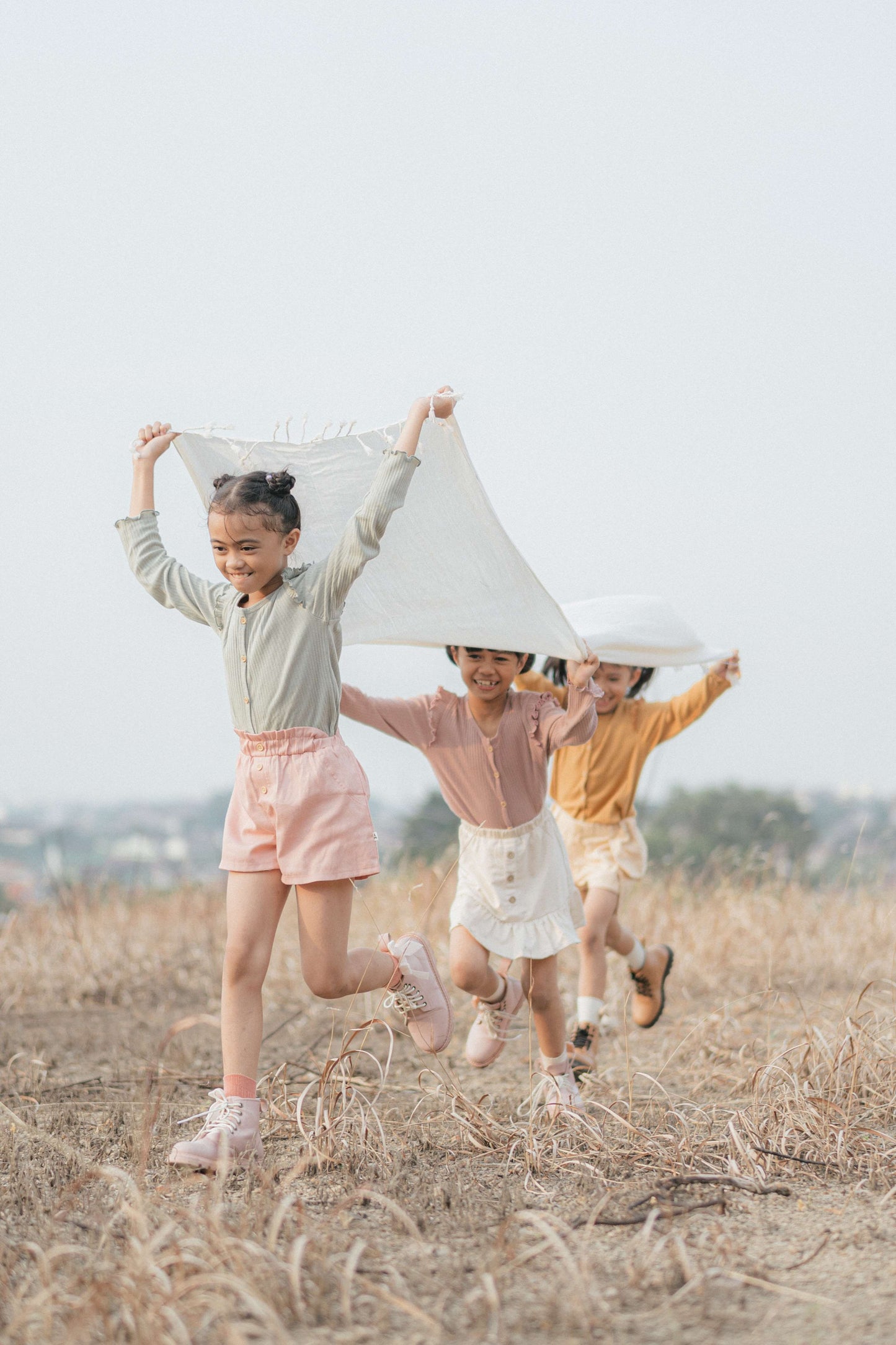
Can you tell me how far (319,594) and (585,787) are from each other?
2.09 m

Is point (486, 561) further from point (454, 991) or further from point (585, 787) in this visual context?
point (454, 991)

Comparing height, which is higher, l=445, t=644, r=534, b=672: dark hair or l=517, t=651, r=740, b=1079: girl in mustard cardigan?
l=445, t=644, r=534, b=672: dark hair

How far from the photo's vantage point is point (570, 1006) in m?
5.81

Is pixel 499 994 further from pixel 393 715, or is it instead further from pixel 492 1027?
pixel 393 715

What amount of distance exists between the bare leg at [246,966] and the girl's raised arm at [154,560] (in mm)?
763

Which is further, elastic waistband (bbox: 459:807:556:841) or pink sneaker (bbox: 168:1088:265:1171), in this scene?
elastic waistband (bbox: 459:807:556:841)

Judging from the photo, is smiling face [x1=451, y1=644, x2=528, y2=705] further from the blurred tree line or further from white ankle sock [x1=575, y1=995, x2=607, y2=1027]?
the blurred tree line

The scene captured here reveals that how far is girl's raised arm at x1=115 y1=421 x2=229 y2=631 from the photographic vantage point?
143 inches

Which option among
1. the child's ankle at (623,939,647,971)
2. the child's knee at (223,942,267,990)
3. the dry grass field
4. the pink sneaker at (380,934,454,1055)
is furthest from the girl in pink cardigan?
the child's ankle at (623,939,647,971)

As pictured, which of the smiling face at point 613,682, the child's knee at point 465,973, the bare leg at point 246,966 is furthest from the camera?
the smiling face at point 613,682

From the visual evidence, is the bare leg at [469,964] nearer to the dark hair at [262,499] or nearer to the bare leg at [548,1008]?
the bare leg at [548,1008]

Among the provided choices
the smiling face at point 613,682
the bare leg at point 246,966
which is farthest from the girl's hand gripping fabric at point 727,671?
the bare leg at point 246,966

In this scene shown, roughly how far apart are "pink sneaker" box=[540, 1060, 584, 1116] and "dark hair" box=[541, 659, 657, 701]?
59.7 inches

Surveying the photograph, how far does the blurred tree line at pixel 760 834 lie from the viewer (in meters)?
5.90
